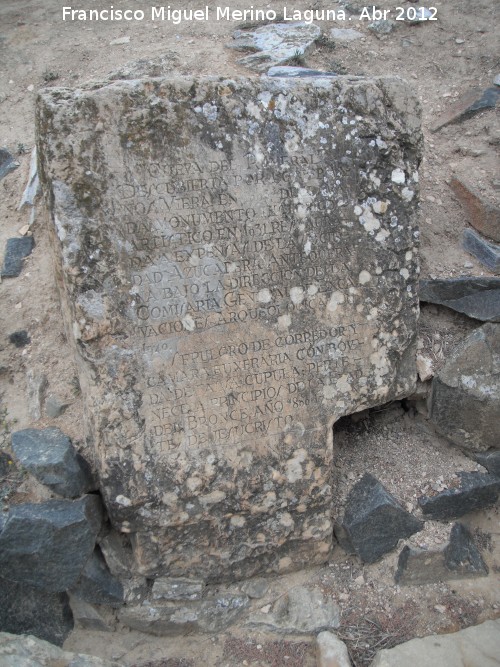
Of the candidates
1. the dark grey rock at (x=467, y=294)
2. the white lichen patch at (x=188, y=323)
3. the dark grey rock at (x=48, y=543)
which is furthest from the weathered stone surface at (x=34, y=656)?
the dark grey rock at (x=467, y=294)

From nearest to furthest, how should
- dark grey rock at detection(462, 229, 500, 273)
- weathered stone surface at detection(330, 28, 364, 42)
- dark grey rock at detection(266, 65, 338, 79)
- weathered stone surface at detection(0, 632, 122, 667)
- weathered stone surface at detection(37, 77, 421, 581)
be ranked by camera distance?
1. weathered stone surface at detection(0, 632, 122, 667)
2. weathered stone surface at detection(37, 77, 421, 581)
3. dark grey rock at detection(462, 229, 500, 273)
4. dark grey rock at detection(266, 65, 338, 79)
5. weathered stone surface at detection(330, 28, 364, 42)

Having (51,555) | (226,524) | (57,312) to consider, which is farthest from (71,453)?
(57,312)

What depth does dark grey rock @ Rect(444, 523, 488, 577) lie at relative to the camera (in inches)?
129

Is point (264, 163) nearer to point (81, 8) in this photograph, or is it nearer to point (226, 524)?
point (226, 524)

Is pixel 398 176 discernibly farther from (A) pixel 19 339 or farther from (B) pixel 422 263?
(A) pixel 19 339

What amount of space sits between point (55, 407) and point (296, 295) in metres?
1.47

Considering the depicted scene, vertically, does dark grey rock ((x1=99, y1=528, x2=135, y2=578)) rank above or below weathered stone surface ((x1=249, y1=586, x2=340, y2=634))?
above

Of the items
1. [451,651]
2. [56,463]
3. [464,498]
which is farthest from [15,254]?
[451,651]

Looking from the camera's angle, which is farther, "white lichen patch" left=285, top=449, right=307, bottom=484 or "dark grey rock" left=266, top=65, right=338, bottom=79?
"dark grey rock" left=266, top=65, right=338, bottom=79

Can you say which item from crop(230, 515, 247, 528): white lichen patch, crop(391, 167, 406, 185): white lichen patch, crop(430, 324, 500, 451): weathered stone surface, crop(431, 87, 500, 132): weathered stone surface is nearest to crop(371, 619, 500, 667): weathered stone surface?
crop(230, 515, 247, 528): white lichen patch

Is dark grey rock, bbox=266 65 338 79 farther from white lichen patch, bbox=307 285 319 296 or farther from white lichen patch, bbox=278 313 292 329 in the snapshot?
white lichen patch, bbox=278 313 292 329

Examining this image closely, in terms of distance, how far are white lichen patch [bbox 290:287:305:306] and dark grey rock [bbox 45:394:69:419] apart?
1393 millimetres

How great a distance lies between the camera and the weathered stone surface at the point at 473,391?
345cm

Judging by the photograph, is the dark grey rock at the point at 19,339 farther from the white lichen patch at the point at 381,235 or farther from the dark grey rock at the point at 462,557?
the dark grey rock at the point at 462,557
